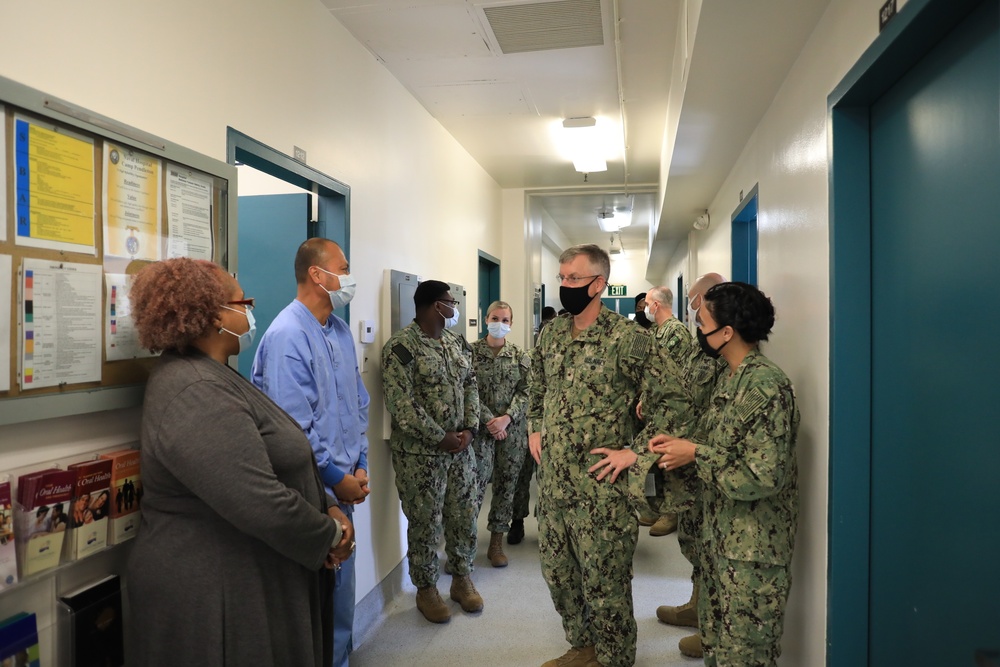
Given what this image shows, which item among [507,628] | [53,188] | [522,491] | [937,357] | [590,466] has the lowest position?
[507,628]

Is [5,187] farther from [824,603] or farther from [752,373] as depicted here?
[824,603]

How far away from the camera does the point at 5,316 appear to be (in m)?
1.21

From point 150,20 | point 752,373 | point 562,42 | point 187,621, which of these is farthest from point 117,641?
point 562,42

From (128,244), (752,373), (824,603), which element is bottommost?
(824,603)

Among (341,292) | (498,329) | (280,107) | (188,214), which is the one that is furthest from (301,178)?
(498,329)

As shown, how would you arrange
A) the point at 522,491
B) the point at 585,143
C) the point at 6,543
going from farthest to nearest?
the point at 585,143 < the point at 522,491 < the point at 6,543

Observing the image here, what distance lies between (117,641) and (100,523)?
32cm

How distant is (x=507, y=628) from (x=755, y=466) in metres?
1.77

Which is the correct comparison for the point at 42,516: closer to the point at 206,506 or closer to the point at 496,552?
the point at 206,506

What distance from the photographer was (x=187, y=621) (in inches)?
52.8

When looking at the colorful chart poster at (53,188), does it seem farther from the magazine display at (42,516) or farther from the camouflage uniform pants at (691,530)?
the camouflage uniform pants at (691,530)

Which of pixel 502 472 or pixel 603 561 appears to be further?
pixel 502 472

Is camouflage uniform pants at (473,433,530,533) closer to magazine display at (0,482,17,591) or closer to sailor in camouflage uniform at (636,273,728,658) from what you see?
sailor in camouflage uniform at (636,273,728,658)

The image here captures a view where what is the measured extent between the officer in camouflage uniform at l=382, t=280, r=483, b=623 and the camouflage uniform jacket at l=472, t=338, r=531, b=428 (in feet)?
2.15
